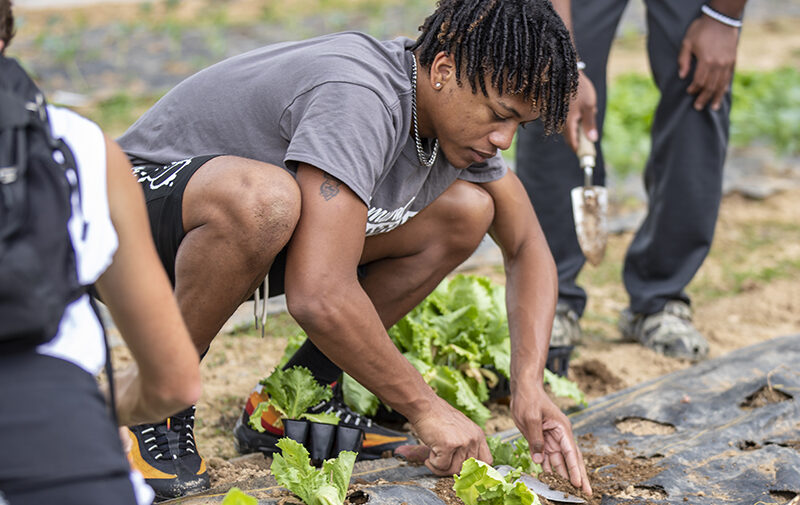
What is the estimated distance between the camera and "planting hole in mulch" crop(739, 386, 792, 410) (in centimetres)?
295

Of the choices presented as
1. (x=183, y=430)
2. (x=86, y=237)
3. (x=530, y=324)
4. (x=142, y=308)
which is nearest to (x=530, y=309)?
(x=530, y=324)

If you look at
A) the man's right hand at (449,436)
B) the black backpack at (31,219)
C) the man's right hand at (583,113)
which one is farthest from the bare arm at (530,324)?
the black backpack at (31,219)

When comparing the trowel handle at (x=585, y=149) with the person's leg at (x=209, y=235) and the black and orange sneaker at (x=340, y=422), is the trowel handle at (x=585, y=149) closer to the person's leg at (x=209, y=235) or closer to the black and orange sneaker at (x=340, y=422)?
the black and orange sneaker at (x=340, y=422)

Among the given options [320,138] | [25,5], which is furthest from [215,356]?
[25,5]

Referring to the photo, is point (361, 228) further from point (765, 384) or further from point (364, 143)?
point (765, 384)

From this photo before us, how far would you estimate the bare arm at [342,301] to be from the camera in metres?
1.97

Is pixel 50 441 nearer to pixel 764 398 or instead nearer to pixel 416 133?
pixel 416 133

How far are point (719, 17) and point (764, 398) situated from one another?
1.51 meters

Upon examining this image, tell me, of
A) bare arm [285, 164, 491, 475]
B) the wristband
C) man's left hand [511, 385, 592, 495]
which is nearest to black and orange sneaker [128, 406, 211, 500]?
bare arm [285, 164, 491, 475]

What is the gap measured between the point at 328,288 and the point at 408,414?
42cm

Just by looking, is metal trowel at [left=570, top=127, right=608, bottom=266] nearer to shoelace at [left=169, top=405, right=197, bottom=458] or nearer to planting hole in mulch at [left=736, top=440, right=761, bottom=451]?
planting hole in mulch at [left=736, top=440, right=761, bottom=451]

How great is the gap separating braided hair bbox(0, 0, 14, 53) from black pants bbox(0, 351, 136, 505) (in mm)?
568

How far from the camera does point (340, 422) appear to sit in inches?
103

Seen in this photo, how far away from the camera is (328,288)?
77.1 inches
